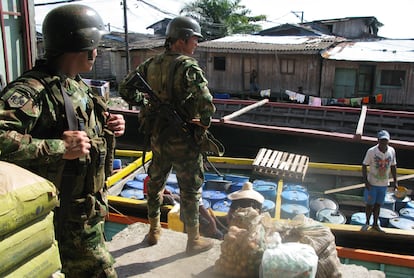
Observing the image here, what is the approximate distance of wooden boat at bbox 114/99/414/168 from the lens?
24.2 ft

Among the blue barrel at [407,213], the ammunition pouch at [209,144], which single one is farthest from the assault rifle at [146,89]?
the blue barrel at [407,213]

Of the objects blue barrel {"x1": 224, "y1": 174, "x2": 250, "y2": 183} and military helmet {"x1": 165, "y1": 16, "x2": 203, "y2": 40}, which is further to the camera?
blue barrel {"x1": 224, "y1": 174, "x2": 250, "y2": 183}

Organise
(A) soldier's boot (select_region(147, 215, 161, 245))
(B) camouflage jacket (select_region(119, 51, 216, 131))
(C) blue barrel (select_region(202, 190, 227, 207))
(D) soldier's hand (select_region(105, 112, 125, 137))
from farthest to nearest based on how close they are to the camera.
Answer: (C) blue barrel (select_region(202, 190, 227, 207)), (A) soldier's boot (select_region(147, 215, 161, 245)), (B) camouflage jacket (select_region(119, 51, 216, 131)), (D) soldier's hand (select_region(105, 112, 125, 137))

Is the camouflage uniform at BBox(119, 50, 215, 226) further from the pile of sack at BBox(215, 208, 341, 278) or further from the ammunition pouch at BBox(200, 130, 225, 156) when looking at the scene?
Result: the pile of sack at BBox(215, 208, 341, 278)

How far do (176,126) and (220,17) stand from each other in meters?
28.0

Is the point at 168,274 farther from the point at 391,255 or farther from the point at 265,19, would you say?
the point at 265,19

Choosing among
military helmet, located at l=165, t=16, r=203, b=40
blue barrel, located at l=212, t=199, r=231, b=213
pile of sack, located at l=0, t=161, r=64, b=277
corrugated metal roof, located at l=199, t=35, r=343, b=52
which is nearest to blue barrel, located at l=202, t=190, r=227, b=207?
blue barrel, located at l=212, t=199, r=231, b=213

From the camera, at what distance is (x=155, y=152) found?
10.8 ft

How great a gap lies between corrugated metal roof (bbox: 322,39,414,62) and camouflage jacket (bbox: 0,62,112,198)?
15669 mm

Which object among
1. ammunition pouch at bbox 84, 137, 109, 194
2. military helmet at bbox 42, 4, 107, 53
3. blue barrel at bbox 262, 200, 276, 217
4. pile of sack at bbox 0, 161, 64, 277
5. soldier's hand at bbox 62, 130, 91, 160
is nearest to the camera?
pile of sack at bbox 0, 161, 64, 277

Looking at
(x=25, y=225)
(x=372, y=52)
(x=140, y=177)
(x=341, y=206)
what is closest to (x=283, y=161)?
(x=341, y=206)

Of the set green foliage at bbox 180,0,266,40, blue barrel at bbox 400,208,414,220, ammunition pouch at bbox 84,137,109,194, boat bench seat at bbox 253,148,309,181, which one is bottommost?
blue barrel at bbox 400,208,414,220

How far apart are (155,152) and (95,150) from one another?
47.4 inches

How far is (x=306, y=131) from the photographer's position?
774 centimetres
